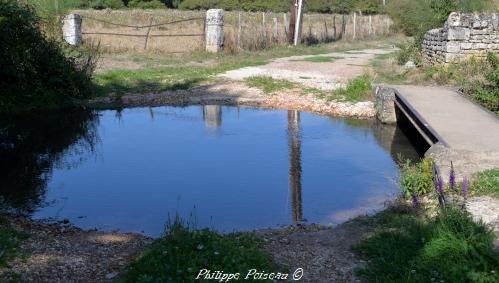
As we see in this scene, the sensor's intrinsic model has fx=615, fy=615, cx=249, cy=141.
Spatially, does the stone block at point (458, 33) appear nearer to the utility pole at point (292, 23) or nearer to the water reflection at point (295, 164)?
the water reflection at point (295, 164)

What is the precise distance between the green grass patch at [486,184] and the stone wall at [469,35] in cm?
953


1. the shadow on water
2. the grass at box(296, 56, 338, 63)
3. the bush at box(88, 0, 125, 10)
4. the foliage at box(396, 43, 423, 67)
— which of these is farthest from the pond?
the bush at box(88, 0, 125, 10)

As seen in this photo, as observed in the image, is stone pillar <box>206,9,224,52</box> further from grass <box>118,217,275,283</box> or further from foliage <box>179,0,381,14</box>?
foliage <box>179,0,381,14</box>

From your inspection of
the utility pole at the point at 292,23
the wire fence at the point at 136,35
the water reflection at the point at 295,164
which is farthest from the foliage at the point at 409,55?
the utility pole at the point at 292,23

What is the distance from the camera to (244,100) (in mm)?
15539

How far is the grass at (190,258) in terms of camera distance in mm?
4848

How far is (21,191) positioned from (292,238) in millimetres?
4164

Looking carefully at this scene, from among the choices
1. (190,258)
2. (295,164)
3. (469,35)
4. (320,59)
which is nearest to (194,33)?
(320,59)

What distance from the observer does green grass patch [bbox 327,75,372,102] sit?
1502 cm

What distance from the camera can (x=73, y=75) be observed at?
48.9ft

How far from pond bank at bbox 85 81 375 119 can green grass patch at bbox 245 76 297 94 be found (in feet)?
0.86

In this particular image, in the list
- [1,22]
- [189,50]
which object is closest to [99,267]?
[1,22]

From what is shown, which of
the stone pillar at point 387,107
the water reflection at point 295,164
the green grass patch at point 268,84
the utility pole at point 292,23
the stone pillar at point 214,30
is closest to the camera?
the water reflection at point 295,164

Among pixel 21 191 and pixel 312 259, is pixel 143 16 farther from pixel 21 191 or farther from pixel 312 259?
pixel 312 259
